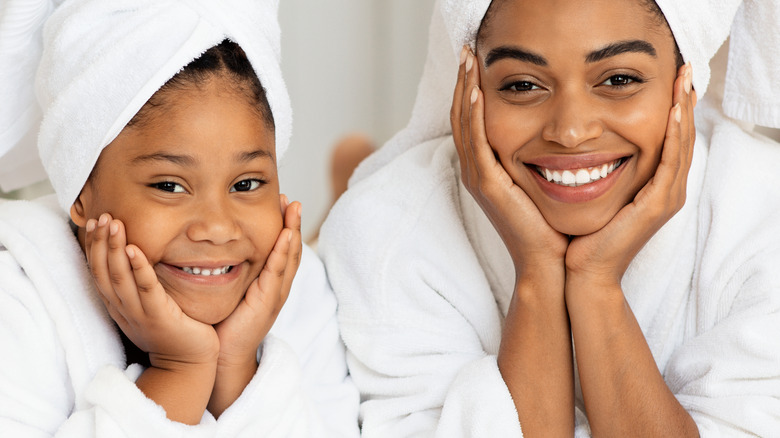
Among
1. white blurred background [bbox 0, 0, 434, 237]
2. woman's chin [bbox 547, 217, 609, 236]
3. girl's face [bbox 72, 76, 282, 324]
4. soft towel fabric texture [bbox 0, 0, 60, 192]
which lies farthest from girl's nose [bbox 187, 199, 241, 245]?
white blurred background [bbox 0, 0, 434, 237]

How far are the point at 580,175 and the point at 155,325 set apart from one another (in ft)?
2.14

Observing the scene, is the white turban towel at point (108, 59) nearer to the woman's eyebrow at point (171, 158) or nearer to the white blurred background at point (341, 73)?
the woman's eyebrow at point (171, 158)

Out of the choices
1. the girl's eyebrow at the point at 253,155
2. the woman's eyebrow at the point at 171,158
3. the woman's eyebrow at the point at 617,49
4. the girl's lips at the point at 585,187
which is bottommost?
the girl's lips at the point at 585,187

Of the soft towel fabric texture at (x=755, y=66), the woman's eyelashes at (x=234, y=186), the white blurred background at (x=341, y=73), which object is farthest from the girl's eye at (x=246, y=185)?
the white blurred background at (x=341, y=73)

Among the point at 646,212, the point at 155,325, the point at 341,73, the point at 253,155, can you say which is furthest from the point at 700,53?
the point at 341,73

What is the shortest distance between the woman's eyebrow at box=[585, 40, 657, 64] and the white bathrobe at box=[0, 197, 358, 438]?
63 centimetres

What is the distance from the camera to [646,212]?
1.22 meters

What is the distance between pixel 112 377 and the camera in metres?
1.11

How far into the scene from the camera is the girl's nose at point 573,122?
1157 mm

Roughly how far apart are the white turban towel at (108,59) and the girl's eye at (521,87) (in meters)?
0.37

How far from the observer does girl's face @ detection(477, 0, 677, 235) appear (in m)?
1.16

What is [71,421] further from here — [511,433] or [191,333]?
[511,433]

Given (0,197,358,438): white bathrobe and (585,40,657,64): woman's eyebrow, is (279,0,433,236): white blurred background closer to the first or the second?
(0,197,358,438): white bathrobe

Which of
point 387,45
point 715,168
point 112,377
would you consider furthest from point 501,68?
point 387,45
